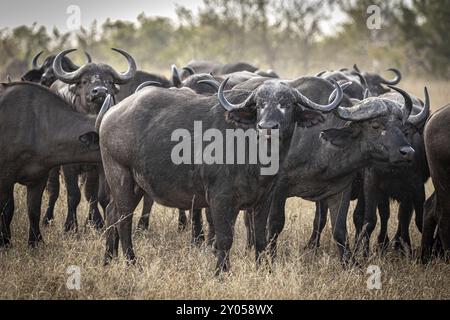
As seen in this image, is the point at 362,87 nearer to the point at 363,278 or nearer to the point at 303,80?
the point at 303,80

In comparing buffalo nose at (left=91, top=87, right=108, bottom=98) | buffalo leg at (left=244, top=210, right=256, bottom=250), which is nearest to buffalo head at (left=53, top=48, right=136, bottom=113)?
buffalo nose at (left=91, top=87, right=108, bottom=98)

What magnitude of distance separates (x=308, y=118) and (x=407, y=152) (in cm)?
94

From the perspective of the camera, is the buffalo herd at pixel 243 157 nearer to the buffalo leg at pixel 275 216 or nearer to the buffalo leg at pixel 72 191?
the buffalo leg at pixel 275 216

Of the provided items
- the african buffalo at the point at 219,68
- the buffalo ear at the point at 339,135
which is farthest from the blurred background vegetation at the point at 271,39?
the buffalo ear at the point at 339,135

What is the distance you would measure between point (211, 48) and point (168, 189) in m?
23.2

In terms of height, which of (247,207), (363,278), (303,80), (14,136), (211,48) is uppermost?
(211,48)

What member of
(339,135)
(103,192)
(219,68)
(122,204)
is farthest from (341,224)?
(219,68)

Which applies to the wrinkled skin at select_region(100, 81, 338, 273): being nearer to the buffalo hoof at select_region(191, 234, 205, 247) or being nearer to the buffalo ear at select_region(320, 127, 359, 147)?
the buffalo ear at select_region(320, 127, 359, 147)

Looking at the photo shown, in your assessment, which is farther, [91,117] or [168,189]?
[91,117]

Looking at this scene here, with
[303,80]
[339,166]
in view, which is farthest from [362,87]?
[339,166]

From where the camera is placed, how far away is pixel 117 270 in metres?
6.23

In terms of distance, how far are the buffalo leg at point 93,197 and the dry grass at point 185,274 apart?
31cm

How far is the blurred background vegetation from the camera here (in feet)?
93.0

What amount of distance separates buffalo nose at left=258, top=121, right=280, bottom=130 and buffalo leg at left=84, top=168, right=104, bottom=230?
3036 mm
